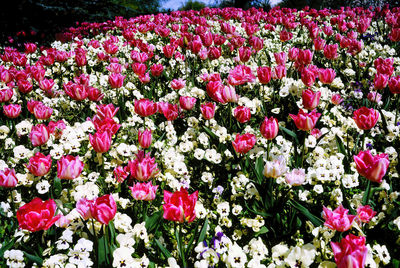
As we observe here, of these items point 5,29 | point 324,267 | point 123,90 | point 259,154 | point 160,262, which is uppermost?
point 5,29

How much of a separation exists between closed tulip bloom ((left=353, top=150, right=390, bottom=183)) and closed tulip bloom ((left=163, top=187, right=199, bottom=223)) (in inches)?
35.0

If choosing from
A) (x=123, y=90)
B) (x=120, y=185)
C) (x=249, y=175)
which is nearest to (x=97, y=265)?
(x=120, y=185)

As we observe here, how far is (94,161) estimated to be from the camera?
2.63 meters

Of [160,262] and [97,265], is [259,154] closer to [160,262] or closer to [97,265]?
[160,262]

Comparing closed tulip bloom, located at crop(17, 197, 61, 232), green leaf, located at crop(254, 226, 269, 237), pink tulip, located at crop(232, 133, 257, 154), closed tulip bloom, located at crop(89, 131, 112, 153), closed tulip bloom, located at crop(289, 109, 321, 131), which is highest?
closed tulip bloom, located at crop(289, 109, 321, 131)

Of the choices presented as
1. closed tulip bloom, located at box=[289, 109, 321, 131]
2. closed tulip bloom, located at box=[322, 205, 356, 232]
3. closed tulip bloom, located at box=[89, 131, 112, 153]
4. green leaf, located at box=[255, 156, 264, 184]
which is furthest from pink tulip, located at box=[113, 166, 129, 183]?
closed tulip bloom, located at box=[322, 205, 356, 232]

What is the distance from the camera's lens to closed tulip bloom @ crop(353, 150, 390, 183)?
5.36 ft

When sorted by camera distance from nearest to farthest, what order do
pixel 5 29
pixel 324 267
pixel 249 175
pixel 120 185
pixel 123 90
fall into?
pixel 324 267
pixel 120 185
pixel 249 175
pixel 123 90
pixel 5 29

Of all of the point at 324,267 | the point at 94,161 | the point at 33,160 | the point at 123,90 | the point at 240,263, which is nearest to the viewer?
the point at 324,267

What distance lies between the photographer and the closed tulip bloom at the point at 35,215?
1.53 meters

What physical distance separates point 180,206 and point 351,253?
0.73 meters

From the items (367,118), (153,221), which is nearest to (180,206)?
(153,221)

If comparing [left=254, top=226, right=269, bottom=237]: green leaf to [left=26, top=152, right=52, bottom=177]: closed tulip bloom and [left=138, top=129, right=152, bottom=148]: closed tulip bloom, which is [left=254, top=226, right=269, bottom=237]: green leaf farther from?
[left=26, top=152, right=52, bottom=177]: closed tulip bloom

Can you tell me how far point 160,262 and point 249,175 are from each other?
0.96 metres
